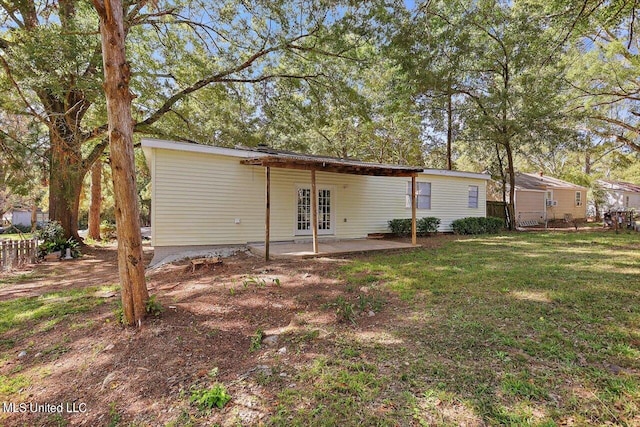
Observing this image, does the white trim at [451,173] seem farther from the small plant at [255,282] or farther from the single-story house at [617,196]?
the single-story house at [617,196]

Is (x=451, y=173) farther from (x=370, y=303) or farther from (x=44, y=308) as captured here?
(x=44, y=308)

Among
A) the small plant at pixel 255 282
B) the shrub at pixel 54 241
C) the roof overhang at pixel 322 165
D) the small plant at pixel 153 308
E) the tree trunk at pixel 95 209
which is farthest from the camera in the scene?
the tree trunk at pixel 95 209

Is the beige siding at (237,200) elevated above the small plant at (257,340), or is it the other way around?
the beige siding at (237,200)

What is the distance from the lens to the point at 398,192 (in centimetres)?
1210

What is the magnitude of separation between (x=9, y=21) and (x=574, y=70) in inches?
892

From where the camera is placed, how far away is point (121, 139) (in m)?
3.47

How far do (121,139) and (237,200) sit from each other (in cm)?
549

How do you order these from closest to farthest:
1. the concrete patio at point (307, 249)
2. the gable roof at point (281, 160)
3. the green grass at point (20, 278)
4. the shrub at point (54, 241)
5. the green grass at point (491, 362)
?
the green grass at point (491, 362) < the green grass at point (20, 278) < the gable roof at point (281, 160) < the concrete patio at point (307, 249) < the shrub at point (54, 241)

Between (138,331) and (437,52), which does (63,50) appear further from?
(437,52)

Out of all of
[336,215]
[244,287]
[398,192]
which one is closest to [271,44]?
[336,215]

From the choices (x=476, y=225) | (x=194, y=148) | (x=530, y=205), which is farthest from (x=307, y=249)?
(x=530, y=205)

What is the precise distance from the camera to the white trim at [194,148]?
7480 millimetres

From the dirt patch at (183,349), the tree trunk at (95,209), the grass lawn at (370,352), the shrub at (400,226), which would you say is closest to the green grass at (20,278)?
the dirt patch at (183,349)

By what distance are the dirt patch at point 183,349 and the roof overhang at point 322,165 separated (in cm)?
295
